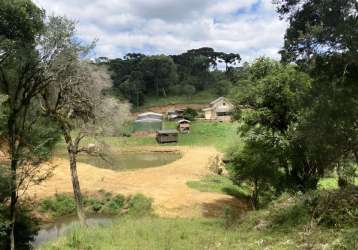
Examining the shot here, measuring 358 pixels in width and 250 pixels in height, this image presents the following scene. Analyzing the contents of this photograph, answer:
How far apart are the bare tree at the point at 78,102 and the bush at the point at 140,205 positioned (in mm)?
5276

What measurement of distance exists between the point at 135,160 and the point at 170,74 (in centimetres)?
4298

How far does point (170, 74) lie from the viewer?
8550 cm

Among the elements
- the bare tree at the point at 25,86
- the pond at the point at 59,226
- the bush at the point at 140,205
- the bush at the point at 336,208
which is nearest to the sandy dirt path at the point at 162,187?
the bush at the point at 140,205

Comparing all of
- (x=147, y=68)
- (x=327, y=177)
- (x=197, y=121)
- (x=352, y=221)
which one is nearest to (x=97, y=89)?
(x=352, y=221)

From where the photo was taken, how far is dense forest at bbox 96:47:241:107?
8312cm

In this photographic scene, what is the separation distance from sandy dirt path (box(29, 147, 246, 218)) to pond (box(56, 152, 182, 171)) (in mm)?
4395

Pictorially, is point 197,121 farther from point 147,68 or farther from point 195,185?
point 195,185

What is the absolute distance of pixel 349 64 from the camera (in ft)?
35.2

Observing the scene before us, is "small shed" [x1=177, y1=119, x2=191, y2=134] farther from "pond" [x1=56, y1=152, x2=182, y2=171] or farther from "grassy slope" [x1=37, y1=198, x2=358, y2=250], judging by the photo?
"grassy slope" [x1=37, y1=198, x2=358, y2=250]

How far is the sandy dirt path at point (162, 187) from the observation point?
23.2 metres

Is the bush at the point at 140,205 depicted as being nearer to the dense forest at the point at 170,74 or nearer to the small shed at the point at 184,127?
the small shed at the point at 184,127

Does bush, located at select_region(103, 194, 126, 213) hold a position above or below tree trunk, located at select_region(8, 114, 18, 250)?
below

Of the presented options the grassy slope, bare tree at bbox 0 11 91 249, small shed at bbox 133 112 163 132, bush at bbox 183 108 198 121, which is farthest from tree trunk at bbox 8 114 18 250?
bush at bbox 183 108 198 121

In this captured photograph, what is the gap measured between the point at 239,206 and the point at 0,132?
46.5 feet
